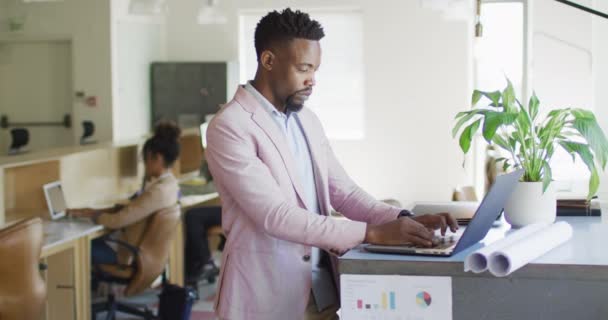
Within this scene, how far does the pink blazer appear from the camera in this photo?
6.67ft

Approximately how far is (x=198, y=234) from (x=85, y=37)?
3.51 metres

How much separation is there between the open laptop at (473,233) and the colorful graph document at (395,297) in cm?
7

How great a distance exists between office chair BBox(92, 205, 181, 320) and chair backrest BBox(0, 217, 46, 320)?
1.33m

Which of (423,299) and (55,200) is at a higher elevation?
(423,299)

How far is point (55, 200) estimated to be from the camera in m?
5.03

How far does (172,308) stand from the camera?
15.3ft

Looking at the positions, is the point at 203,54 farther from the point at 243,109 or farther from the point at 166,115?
the point at 243,109

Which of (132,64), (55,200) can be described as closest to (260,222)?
(55,200)

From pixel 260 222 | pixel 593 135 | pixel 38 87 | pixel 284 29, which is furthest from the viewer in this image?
pixel 38 87

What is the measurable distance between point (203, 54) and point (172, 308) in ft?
18.8

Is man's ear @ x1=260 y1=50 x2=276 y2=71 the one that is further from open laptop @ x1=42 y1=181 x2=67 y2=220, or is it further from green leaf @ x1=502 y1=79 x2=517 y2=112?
open laptop @ x1=42 y1=181 x2=67 y2=220

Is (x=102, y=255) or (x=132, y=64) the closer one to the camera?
(x=102, y=255)

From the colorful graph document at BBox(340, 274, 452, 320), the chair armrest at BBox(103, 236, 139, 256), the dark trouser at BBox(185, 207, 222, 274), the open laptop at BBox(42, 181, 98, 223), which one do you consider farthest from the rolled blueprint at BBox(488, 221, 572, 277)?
the dark trouser at BBox(185, 207, 222, 274)

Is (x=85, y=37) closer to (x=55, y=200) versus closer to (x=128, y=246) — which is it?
(x=55, y=200)
